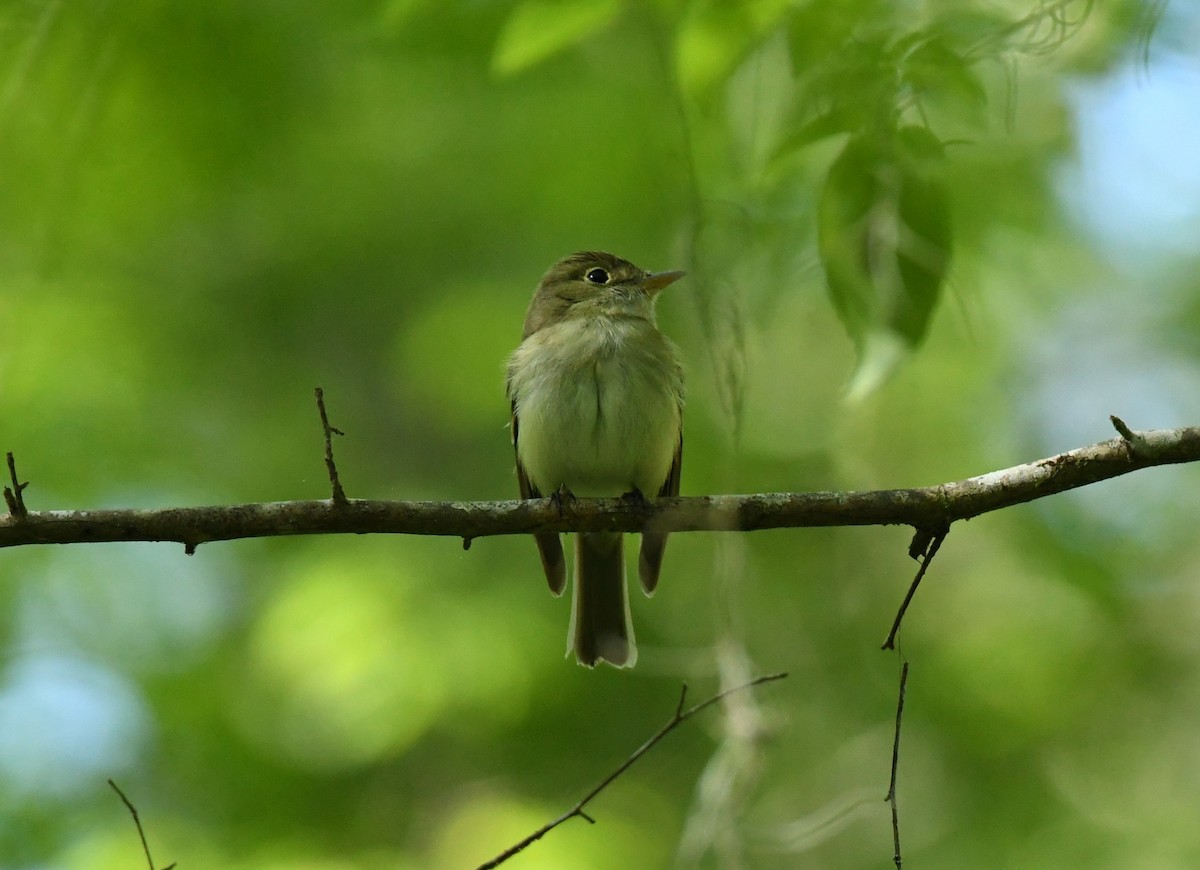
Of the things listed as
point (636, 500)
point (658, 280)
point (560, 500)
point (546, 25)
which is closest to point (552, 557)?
point (658, 280)

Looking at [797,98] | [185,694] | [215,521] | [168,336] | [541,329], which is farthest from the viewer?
[168,336]

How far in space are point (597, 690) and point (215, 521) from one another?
510cm

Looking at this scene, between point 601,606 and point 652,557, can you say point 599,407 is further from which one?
point 601,606

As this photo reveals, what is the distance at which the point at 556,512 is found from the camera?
4207 millimetres

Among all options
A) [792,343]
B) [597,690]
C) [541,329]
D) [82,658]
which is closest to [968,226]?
[792,343]

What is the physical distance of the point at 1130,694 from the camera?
350 inches

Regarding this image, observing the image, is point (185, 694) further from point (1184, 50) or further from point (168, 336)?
point (1184, 50)

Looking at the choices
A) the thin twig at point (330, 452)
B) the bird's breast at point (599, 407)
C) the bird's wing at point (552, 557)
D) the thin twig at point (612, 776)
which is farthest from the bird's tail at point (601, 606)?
the thin twig at point (330, 452)

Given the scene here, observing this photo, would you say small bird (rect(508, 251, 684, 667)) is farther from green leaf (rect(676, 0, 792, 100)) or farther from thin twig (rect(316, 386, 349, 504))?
green leaf (rect(676, 0, 792, 100))

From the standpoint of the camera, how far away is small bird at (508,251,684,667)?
5902 mm

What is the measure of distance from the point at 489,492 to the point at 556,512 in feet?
16.3

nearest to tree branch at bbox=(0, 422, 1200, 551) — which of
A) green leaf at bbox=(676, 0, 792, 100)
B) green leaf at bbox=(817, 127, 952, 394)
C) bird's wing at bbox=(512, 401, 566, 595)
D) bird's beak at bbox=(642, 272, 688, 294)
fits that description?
green leaf at bbox=(817, 127, 952, 394)

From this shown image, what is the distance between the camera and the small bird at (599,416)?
232 inches

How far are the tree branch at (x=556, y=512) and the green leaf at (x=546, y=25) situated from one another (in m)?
1.44
